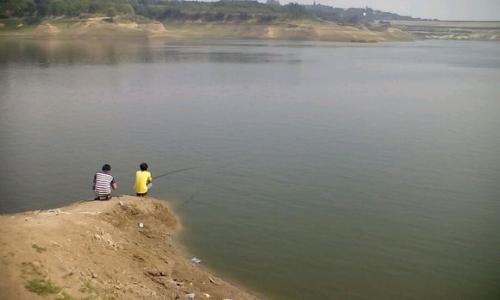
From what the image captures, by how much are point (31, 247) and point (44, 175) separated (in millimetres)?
10377

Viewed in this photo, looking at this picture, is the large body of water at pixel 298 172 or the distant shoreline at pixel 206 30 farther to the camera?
the distant shoreline at pixel 206 30

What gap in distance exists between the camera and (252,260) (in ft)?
42.2

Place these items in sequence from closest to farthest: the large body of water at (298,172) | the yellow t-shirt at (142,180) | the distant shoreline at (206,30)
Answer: the large body of water at (298,172) → the yellow t-shirt at (142,180) → the distant shoreline at (206,30)

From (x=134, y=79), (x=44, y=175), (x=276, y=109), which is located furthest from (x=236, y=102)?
(x=44, y=175)

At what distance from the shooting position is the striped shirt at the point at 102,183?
1344 cm

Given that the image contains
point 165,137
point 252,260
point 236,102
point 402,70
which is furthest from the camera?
point 402,70

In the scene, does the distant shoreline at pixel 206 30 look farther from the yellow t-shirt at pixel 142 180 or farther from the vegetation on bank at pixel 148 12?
the yellow t-shirt at pixel 142 180

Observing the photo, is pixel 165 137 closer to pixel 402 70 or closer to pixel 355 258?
pixel 355 258

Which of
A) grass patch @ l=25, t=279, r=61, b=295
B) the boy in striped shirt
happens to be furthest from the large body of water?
grass patch @ l=25, t=279, r=61, b=295

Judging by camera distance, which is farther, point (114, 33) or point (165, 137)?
point (114, 33)

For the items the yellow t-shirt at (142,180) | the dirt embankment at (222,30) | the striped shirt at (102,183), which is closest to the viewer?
the striped shirt at (102,183)

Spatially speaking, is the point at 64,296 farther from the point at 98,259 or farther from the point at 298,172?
the point at 298,172

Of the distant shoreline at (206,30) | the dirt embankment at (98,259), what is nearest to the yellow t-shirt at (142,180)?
the dirt embankment at (98,259)

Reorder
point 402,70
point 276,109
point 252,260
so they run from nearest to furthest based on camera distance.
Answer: point 252,260 < point 276,109 < point 402,70
